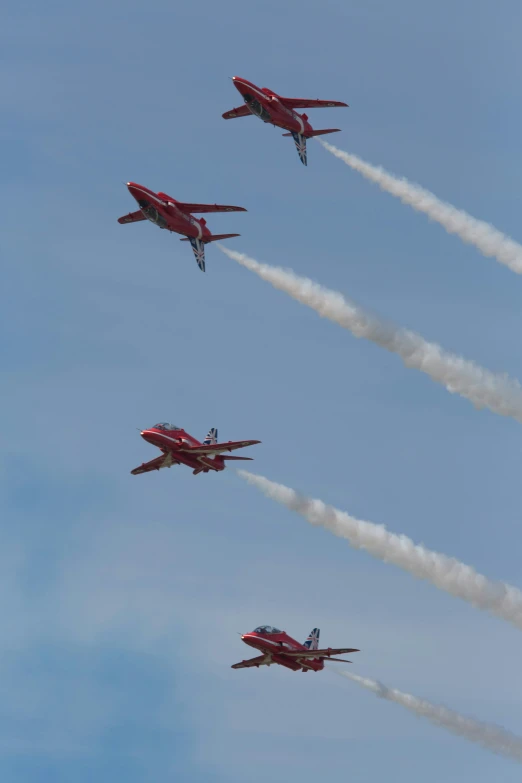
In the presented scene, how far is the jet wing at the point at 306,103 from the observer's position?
446 ft

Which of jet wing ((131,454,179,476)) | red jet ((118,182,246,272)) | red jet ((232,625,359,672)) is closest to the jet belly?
red jet ((118,182,246,272))

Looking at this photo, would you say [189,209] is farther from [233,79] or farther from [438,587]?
[438,587]

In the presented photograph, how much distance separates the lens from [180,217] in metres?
125

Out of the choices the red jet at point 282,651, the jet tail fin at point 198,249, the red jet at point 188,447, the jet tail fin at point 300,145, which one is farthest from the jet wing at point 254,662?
the jet tail fin at point 300,145

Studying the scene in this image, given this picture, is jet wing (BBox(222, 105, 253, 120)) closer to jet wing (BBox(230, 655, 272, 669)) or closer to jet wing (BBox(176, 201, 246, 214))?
jet wing (BBox(176, 201, 246, 214))

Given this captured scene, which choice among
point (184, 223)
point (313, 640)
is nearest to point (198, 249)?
point (184, 223)

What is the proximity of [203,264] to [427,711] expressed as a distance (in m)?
43.7

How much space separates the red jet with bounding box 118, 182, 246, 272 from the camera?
123625 millimetres

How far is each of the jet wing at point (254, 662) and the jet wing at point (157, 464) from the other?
58.0 feet

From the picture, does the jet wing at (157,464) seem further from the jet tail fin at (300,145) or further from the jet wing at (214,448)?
the jet tail fin at (300,145)

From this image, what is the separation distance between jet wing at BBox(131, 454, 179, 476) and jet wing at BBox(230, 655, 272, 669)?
17669 millimetres

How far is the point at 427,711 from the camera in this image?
11506cm

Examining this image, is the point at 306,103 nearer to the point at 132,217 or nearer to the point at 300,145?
the point at 300,145

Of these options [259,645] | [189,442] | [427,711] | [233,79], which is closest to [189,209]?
[233,79]
